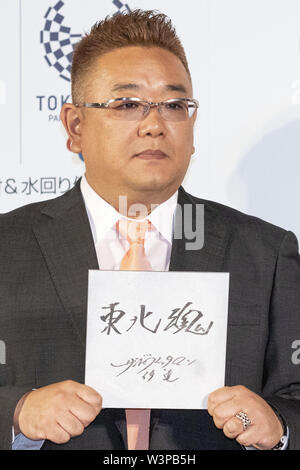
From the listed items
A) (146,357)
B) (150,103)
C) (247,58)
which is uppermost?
(247,58)

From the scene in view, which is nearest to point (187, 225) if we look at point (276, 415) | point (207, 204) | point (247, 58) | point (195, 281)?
point (207, 204)

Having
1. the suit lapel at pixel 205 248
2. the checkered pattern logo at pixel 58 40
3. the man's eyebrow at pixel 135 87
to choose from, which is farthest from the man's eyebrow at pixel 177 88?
the checkered pattern logo at pixel 58 40

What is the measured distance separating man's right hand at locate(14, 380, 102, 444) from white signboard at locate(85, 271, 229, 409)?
3 cm

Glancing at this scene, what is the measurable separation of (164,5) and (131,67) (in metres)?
0.56

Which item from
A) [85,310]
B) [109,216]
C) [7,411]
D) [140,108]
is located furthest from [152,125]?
[7,411]

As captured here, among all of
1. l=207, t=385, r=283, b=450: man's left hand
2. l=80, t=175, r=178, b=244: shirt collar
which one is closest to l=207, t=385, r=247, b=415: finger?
l=207, t=385, r=283, b=450: man's left hand

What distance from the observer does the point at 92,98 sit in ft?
4.15

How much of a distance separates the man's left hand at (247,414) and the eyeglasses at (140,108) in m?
0.55

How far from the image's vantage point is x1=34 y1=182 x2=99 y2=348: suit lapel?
47.0 inches

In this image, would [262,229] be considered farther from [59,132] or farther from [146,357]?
[59,132]

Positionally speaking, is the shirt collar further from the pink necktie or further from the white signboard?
the white signboard

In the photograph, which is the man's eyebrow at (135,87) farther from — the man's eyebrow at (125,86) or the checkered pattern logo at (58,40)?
the checkered pattern logo at (58,40)

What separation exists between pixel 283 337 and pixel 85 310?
0.41 m

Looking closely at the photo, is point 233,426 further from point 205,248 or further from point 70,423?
point 205,248
